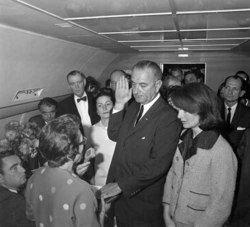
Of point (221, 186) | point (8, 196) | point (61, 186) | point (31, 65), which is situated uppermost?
point (31, 65)

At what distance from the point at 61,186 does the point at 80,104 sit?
3.08 metres

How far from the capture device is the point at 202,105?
2.08 m

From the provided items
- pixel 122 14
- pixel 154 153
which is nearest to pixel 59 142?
pixel 154 153

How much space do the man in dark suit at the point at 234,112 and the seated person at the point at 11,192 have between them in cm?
300

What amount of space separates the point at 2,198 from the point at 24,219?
25 cm

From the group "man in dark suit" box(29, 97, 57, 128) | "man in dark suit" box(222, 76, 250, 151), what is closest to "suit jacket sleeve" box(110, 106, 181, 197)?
"man in dark suit" box(222, 76, 250, 151)

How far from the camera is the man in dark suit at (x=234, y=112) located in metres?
3.95

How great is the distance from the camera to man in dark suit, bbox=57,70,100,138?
14.5 feet

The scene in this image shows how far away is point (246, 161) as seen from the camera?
284 cm

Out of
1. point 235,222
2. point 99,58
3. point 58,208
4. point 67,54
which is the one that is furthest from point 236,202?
point 99,58

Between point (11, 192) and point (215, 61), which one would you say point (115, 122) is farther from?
point (215, 61)

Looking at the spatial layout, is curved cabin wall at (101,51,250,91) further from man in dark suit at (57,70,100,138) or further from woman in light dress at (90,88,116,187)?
woman in light dress at (90,88,116,187)

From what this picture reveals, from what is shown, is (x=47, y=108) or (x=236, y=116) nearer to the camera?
(x=236, y=116)

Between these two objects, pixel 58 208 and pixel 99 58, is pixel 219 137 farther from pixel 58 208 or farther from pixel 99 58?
pixel 99 58
